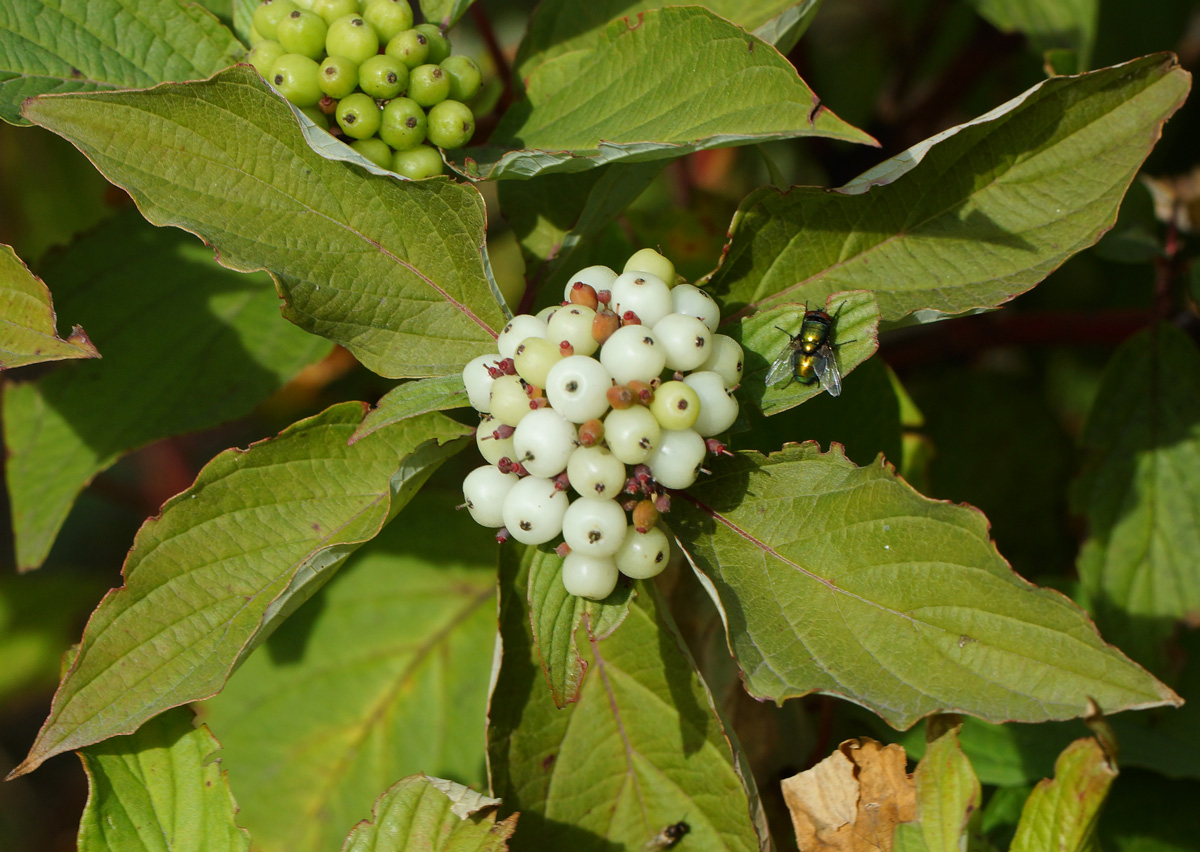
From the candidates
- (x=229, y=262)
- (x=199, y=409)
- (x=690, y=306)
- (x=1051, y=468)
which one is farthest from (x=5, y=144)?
(x=1051, y=468)

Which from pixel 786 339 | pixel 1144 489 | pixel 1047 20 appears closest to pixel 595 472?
pixel 786 339

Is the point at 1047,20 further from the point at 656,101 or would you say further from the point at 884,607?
the point at 884,607

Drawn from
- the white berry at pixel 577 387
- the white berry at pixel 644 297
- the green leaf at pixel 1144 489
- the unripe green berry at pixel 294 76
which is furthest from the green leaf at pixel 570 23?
the green leaf at pixel 1144 489

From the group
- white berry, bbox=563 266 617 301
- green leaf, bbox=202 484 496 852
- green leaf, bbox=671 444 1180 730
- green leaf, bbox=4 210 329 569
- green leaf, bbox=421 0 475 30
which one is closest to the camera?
green leaf, bbox=671 444 1180 730

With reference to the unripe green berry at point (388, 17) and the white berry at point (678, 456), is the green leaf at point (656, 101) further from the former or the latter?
A: the white berry at point (678, 456)

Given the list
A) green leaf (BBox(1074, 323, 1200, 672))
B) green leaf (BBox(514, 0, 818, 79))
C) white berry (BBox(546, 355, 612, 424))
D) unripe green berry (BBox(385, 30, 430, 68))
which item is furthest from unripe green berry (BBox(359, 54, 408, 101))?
green leaf (BBox(1074, 323, 1200, 672))

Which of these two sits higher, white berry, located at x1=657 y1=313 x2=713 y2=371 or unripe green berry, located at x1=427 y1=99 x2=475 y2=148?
unripe green berry, located at x1=427 y1=99 x2=475 y2=148

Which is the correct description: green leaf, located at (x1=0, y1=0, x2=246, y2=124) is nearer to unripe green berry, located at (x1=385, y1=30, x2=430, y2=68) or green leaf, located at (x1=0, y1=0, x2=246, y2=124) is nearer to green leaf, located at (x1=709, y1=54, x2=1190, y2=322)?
unripe green berry, located at (x1=385, y1=30, x2=430, y2=68)
